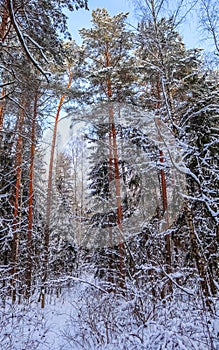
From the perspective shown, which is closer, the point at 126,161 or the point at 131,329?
the point at 131,329

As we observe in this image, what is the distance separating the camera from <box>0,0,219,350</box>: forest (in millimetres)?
4363

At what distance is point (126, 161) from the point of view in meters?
9.62

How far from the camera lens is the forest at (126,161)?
4.36m

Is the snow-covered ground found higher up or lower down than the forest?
lower down

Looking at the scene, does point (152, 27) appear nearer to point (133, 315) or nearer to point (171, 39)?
point (171, 39)

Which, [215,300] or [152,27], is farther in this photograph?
[152,27]

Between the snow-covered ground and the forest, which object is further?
the forest

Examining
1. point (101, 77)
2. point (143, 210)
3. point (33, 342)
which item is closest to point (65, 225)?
point (143, 210)

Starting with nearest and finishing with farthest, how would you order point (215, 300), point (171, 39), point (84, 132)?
point (215, 300) < point (171, 39) < point (84, 132)

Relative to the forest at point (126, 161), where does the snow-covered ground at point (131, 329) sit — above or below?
below

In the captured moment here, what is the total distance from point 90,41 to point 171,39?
4.67m

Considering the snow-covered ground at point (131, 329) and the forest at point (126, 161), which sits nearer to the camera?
the snow-covered ground at point (131, 329)

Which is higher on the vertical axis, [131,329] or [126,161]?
[126,161]

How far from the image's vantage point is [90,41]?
950 centimetres
